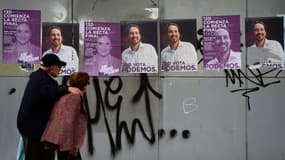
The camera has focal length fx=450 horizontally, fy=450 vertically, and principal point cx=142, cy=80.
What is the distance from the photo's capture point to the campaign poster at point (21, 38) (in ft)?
21.1

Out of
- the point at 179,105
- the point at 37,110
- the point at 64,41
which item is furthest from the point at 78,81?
the point at 179,105

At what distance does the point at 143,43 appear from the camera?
256 inches

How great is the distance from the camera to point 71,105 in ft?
14.5

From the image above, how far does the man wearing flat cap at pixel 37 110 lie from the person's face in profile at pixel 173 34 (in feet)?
7.55

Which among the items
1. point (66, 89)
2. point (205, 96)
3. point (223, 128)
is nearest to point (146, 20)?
point (205, 96)

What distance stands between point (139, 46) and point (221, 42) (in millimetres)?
1175

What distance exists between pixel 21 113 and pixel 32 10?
7.96 ft

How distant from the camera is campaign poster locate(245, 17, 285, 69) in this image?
21.0 feet

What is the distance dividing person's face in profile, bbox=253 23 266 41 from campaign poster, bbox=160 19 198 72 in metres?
0.86

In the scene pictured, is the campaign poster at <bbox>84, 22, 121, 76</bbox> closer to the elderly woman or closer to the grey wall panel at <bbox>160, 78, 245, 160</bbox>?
the grey wall panel at <bbox>160, 78, 245, 160</bbox>

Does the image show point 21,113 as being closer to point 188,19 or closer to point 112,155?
point 112,155

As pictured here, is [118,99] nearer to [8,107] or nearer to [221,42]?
[8,107]

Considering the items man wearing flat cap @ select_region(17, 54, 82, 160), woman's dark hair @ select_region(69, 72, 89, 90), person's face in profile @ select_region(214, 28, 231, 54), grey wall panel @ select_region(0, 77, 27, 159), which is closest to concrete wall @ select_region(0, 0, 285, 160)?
grey wall panel @ select_region(0, 77, 27, 159)

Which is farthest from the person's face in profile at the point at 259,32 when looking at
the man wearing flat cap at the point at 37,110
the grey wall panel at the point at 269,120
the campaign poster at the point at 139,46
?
the man wearing flat cap at the point at 37,110
